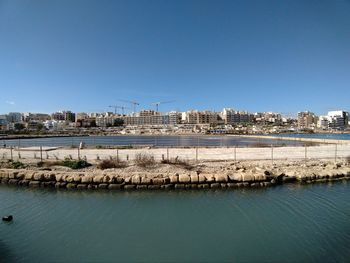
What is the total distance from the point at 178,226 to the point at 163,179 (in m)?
5.20

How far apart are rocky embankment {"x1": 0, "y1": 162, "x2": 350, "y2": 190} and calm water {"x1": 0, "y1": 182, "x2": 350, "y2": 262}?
2.87 feet

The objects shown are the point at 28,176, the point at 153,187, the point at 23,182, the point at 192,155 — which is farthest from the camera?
the point at 192,155

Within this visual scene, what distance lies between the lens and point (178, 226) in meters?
8.88

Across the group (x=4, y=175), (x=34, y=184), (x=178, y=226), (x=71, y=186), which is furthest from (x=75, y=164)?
(x=178, y=226)

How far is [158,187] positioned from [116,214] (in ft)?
12.7

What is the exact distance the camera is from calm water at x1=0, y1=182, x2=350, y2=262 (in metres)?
7.05

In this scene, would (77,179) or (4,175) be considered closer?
(77,179)

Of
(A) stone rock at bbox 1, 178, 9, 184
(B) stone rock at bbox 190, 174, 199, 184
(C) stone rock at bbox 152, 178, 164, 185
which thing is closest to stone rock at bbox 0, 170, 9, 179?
(A) stone rock at bbox 1, 178, 9, 184

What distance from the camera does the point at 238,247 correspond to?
7359 millimetres

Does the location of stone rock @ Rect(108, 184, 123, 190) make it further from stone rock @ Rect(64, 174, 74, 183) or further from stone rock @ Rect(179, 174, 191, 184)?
stone rock @ Rect(179, 174, 191, 184)

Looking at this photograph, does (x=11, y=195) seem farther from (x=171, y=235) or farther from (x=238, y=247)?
(x=238, y=247)

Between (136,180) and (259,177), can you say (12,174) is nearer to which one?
(136,180)

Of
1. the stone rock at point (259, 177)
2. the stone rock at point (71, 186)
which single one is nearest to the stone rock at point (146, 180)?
the stone rock at point (71, 186)

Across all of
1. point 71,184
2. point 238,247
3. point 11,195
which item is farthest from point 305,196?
point 11,195
